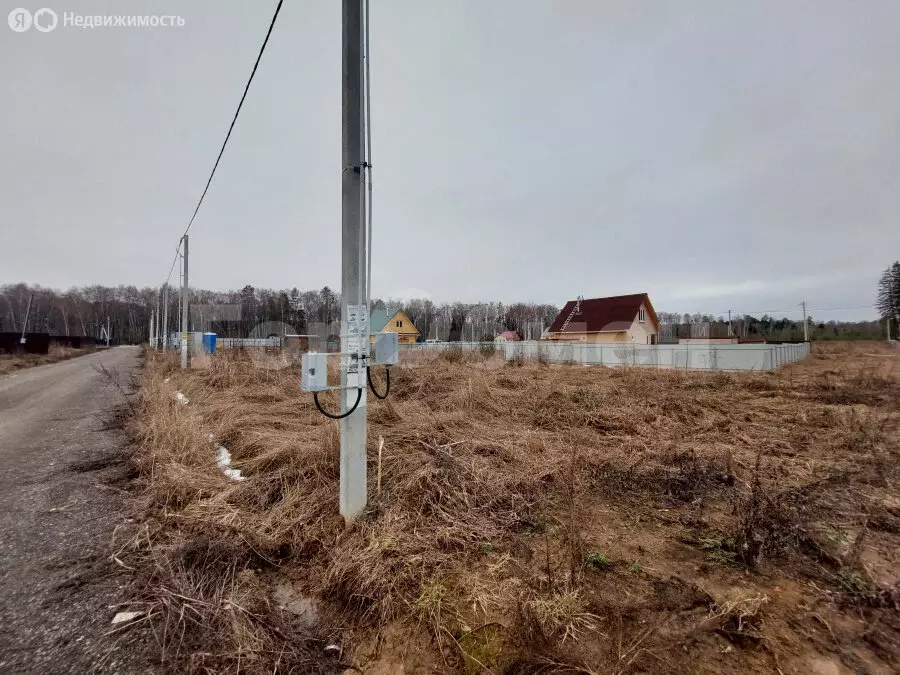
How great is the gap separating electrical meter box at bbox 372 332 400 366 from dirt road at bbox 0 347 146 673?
1.86m

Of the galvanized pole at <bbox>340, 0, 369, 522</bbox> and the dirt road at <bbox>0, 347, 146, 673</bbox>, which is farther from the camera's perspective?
the galvanized pole at <bbox>340, 0, 369, 522</bbox>

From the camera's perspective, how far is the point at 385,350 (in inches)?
106

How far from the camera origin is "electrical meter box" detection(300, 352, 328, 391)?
2281 mm

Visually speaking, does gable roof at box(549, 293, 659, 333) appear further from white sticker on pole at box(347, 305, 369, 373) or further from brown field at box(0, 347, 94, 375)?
brown field at box(0, 347, 94, 375)

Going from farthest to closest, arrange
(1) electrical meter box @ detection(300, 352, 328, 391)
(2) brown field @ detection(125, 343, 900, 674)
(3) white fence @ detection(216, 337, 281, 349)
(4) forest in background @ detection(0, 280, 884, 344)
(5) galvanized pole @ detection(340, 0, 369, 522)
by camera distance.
A: (4) forest in background @ detection(0, 280, 884, 344), (3) white fence @ detection(216, 337, 281, 349), (5) galvanized pole @ detection(340, 0, 369, 522), (1) electrical meter box @ detection(300, 352, 328, 391), (2) brown field @ detection(125, 343, 900, 674)

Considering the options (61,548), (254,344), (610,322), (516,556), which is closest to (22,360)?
(254,344)

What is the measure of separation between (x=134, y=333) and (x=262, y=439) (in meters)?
77.2

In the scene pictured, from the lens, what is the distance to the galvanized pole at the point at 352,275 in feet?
8.20

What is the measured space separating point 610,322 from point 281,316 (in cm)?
3783

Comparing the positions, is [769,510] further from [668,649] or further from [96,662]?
[96,662]

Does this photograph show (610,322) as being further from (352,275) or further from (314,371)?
(314,371)

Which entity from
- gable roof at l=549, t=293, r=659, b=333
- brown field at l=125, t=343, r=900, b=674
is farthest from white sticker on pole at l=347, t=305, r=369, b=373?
gable roof at l=549, t=293, r=659, b=333

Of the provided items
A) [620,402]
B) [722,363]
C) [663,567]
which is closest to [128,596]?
[663,567]

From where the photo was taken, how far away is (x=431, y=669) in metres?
1.56
